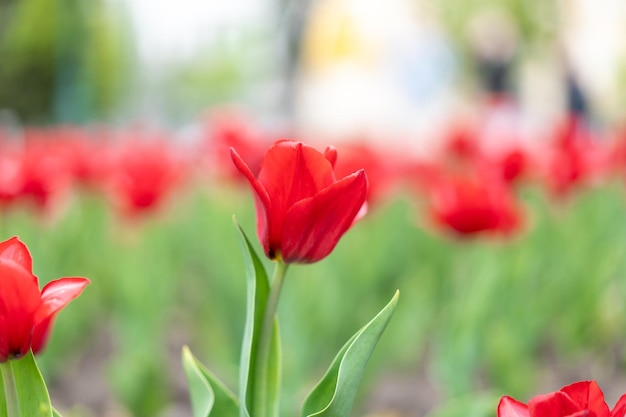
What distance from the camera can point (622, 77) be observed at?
356 inches

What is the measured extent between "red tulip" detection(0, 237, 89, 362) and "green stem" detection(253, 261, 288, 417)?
0.44 ft

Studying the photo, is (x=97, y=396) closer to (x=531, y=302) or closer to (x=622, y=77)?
(x=531, y=302)

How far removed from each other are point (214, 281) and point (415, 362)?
52 cm

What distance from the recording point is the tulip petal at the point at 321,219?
0.55 m

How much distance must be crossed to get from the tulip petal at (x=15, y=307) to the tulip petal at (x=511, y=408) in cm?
27

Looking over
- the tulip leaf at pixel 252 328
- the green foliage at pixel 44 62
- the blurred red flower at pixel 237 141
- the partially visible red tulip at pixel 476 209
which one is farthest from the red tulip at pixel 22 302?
the green foliage at pixel 44 62

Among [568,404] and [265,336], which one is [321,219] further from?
[568,404]

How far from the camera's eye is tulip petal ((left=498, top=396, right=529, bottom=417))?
1.60 ft

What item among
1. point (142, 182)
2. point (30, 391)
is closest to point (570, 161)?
point (142, 182)

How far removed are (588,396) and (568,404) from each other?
0.03 metres

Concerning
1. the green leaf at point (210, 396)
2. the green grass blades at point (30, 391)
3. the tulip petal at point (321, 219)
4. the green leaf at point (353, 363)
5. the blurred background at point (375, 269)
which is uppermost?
the tulip petal at point (321, 219)

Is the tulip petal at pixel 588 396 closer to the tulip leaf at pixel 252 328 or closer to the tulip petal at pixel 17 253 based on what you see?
the tulip leaf at pixel 252 328

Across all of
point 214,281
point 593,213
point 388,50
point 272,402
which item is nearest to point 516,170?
point 593,213

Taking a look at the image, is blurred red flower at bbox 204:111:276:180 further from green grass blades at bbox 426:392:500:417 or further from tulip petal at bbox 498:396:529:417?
tulip petal at bbox 498:396:529:417
